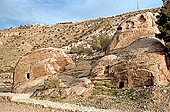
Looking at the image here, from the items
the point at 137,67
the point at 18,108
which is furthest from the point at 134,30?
the point at 18,108

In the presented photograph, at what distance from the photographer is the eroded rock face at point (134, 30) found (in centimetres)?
1808

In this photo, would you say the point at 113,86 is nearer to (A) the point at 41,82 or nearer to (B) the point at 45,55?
(A) the point at 41,82

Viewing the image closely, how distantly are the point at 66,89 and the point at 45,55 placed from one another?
25.2ft

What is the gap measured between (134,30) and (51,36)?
4119cm

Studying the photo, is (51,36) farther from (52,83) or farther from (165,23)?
(165,23)

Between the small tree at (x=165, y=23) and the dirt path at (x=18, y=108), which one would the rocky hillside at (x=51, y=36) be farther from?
the dirt path at (x=18, y=108)

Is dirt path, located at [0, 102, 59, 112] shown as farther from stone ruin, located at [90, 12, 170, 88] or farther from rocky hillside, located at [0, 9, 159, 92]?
rocky hillside, located at [0, 9, 159, 92]

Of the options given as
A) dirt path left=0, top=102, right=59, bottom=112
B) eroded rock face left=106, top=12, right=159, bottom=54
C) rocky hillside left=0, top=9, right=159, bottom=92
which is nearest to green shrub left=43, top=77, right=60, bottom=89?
dirt path left=0, top=102, right=59, bottom=112

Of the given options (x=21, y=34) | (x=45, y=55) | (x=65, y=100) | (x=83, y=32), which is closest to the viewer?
(x=65, y=100)

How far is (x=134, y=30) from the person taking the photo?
18.2 meters

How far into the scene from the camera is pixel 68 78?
59.0ft

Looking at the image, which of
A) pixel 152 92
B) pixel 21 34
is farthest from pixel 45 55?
pixel 21 34

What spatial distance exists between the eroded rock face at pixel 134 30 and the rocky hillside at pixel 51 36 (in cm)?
2395

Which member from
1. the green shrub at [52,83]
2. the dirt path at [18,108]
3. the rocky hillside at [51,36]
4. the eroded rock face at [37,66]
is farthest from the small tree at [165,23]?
the rocky hillside at [51,36]
